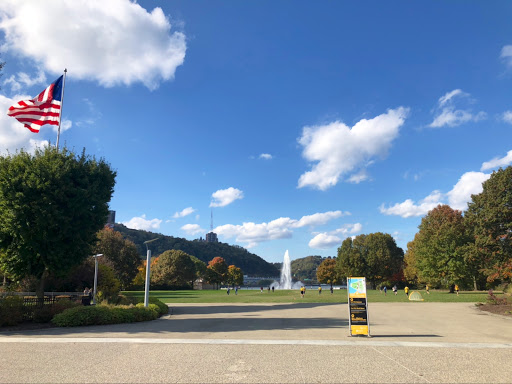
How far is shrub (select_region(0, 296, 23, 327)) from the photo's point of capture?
50.7ft

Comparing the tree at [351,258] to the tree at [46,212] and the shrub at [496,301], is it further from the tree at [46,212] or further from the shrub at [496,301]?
the tree at [46,212]

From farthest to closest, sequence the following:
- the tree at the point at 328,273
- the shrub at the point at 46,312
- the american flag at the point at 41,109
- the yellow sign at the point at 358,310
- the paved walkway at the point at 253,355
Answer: the tree at the point at 328,273
the american flag at the point at 41,109
the shrub at the point at 46,312
the yellow sign at the point at 358,310
the paved walkway at the point at 253,355

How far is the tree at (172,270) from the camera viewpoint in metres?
85.0

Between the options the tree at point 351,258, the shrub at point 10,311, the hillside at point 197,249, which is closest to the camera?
the shrub at point 10,311

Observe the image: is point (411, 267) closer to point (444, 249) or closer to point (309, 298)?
point (444, 249)

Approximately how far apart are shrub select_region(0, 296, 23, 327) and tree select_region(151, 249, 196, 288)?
7030 cm

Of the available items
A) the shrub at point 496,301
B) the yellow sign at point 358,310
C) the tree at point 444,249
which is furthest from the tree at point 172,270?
the yellow sign at point 358,310

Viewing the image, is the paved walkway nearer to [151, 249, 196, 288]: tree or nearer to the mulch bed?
the mulch bed

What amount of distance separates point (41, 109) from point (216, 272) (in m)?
94.0

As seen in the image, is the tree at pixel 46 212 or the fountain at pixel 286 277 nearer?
the tree at pixel 46 212

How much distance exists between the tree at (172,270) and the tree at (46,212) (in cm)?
6538

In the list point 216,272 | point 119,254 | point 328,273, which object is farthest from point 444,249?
point 216,272

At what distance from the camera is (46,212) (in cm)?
1931

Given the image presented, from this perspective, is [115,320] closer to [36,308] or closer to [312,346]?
[36,308]
